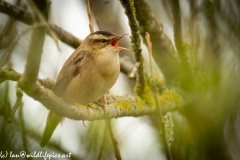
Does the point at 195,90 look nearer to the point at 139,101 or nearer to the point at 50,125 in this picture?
the point at 139,101

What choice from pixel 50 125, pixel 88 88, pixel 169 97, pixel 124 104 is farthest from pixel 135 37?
pixel 50 125

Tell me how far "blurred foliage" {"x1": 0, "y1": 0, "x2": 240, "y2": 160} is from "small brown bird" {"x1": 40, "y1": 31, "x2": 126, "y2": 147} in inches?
12.9

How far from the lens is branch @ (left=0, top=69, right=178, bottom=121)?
2.12 m

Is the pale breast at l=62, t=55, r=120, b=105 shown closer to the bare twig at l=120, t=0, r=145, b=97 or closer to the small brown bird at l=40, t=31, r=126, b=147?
the small brown bird at l=40, t=31, r=126, b=147

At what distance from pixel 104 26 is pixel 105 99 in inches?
50.6

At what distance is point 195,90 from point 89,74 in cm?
133

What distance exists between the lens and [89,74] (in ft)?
11.4

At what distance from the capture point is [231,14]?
314cm

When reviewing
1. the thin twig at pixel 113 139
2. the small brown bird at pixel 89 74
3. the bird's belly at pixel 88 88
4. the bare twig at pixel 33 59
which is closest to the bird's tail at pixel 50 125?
the small brown bird at pixel 89 74

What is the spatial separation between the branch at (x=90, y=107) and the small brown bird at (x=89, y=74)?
16cm

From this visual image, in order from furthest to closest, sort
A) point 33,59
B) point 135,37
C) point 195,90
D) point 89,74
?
point 89,74, point 135,37, point 195,90, point 33,59

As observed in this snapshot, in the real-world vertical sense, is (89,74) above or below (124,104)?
above

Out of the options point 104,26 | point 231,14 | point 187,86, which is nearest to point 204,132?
point 187,86

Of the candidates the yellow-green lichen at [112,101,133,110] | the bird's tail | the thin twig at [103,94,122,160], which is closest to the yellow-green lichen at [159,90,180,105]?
the yellow-green lichen at [112,101,133,110]
